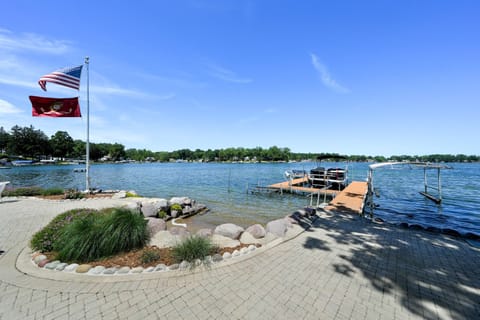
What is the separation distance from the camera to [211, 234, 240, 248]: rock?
15.6 feet

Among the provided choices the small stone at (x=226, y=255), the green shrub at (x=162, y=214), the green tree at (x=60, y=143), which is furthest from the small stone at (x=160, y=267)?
the green tree at (x=60, y=143)

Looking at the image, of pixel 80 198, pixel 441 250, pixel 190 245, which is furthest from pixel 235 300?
pixel 80 198

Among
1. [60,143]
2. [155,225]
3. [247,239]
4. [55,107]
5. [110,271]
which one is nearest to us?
[110,271]

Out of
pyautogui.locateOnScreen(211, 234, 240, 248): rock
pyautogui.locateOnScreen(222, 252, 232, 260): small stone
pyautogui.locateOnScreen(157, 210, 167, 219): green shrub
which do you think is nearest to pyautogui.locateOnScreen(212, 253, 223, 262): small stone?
pyautogui.locateOnScreen(222, 252, 232, 260): small stone

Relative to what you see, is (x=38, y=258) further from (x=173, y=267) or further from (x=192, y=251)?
(x=192, y=251)

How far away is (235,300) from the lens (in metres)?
2.79

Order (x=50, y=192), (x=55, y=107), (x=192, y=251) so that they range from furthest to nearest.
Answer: (x=50, y=192) < (x=55, y=107) < (x=192, y=251)

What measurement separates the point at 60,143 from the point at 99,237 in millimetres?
91956

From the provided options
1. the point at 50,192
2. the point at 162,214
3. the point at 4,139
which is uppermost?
the point at 4,139

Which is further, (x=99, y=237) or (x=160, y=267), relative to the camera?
(x=99, y=237)

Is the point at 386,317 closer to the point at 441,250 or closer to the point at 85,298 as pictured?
the point at 441,250

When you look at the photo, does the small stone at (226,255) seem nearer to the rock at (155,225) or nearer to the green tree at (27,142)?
the rock at (155,225)

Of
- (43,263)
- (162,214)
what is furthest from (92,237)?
(162,214)

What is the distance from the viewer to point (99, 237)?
160 inches
